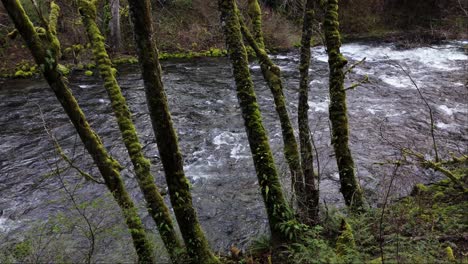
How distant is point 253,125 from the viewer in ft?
19.3

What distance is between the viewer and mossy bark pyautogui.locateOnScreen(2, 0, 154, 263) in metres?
4.51

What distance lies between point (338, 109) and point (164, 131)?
3.36 m

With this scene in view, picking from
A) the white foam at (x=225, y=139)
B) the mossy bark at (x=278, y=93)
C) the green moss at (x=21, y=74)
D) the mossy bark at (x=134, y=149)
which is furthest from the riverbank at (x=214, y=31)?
the mossy bark at (x=134, y=149)

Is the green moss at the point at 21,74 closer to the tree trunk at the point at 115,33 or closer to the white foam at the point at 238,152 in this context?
the tree trunk at the point at 115,33

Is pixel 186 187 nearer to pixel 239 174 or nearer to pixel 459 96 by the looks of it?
pixel 239 174

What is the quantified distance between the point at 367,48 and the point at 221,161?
1527cm

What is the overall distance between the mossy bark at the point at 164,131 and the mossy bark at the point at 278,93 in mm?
1838

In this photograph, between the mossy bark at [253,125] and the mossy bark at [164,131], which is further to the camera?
the mossy bark at [253,125]

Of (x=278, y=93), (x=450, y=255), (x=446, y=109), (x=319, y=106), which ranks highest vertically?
(x=278, y=93)

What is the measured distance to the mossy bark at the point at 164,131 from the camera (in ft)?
14.1

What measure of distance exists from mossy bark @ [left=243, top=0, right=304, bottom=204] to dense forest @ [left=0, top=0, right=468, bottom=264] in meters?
0.02

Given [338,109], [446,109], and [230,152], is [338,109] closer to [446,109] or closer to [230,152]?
[230,152]

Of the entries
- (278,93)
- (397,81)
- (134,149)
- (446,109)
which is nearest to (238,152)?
(278,93)

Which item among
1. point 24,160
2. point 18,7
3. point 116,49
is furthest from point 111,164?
point 116,49
